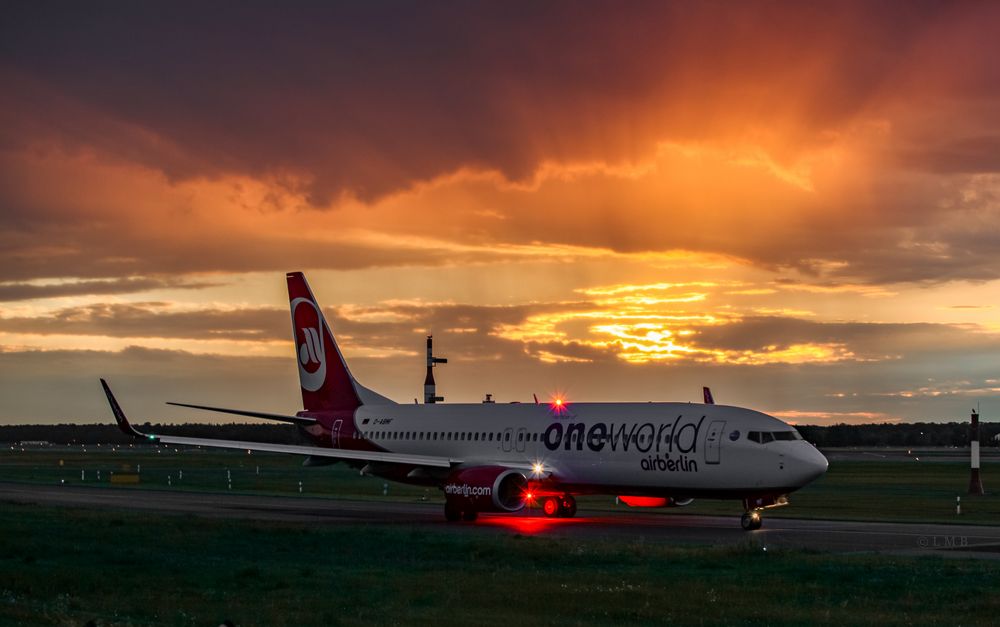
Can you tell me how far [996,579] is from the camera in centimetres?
2898

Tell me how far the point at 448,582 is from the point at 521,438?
23.7m

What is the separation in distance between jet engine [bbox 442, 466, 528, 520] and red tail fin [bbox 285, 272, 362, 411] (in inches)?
496

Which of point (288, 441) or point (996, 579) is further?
point (288, 441)

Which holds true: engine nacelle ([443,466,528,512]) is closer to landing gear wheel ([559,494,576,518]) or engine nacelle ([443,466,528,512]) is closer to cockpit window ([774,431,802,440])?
landing gear wheel ([559,494,576,518])

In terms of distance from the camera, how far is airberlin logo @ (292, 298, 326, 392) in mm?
63469

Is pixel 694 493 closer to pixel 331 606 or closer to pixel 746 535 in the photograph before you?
pixel 746 535

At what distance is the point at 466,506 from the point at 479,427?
16.7 ft

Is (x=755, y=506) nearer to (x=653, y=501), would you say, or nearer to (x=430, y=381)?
(x=653, y=501)

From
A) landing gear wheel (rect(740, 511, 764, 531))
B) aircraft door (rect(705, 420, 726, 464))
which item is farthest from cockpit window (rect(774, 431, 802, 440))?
landing gear wheel (rect(740, 511, 764, 531))

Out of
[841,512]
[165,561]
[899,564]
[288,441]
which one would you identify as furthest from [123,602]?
[288,441]

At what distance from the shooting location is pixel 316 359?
63.5 m

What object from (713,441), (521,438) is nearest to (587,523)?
(521,438)

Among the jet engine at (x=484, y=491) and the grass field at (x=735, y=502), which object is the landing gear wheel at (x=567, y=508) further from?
the grass field at (x=735, y=502)

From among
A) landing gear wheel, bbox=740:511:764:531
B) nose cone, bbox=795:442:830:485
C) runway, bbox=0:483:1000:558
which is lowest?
runway, bbox=0:483:1000:558
